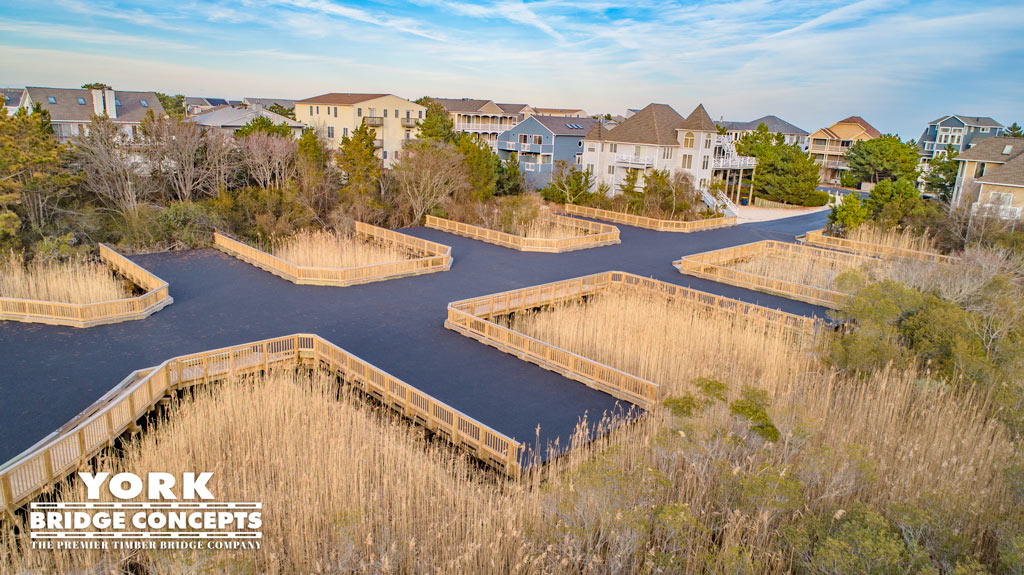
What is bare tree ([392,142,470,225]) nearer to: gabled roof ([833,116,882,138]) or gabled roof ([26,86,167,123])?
gabled roof ([26,86,167,123])

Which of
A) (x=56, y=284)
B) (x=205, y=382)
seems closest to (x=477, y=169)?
(x=56, y=284)

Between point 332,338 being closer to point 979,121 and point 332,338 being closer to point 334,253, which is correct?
point 334,253

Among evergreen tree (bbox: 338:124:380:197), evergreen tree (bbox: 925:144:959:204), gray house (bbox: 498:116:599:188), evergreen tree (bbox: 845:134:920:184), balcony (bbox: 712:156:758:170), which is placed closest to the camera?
evergreen tree (bbox: 338:124:380:197)

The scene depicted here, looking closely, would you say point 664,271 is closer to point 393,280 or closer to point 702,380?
point 393,280

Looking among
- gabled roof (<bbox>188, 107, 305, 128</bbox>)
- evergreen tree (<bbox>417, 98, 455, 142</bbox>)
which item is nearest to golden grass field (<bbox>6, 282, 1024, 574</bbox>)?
evergreen tree (<bbox>417, 98, 455, 142</bbox>)

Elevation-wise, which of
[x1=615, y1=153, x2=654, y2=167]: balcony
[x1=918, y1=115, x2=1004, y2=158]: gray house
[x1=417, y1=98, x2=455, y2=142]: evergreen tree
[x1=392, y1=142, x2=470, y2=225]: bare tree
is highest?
[x1=918, y1=115, x2=1004, y2=158]: gray house

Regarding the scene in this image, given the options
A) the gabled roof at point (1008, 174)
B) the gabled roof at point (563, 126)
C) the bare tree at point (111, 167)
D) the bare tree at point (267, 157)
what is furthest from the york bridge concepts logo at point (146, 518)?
the gabled roof at point (563, 126)

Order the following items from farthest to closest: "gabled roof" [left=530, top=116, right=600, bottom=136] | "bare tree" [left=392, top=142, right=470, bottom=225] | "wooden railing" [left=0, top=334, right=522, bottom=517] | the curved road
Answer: "gabled roof" [left=530, top=116, right=600, bottom=136]
"bare tree" [left=392, top=142, right=470, bottom=225]
the curved road
"wooden railing" [left=0, top=334, right=522, bottom=517]
